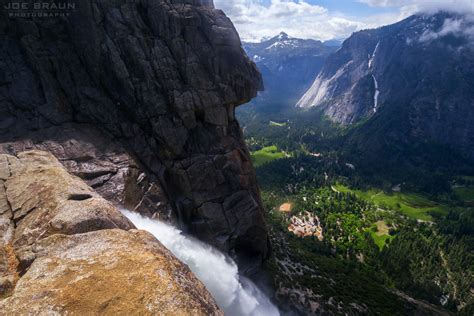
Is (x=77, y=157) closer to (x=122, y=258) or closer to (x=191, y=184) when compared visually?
(x=191, y=184)

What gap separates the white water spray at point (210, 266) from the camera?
40.9 m

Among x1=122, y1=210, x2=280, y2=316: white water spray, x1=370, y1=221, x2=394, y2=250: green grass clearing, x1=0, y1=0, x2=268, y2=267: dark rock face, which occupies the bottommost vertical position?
x1=370, y1=221, x2=394, y2=250: green grass clearing

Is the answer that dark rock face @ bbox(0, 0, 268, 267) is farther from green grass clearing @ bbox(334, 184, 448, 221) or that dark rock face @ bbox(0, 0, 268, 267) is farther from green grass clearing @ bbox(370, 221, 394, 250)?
green grass clearing @ bbox(334, 184, 448, 221)

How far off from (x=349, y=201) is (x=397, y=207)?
29.1 meters

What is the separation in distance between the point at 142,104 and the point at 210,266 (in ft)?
87.7

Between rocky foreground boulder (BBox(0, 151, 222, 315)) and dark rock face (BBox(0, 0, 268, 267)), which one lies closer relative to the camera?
rocky foreground boulder (BBox(0, 151, 222, 315))

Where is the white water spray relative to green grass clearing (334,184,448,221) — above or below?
above

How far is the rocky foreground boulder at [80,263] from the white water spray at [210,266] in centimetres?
1598

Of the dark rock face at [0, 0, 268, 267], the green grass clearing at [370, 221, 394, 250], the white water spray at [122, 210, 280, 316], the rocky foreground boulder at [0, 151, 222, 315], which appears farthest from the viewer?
the green grass clearing at [370, 221, 394, 250]

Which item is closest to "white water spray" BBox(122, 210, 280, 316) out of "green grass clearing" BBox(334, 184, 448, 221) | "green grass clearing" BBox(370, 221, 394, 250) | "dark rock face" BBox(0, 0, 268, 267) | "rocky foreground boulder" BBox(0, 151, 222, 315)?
"dark rock face" BBox(0, 0, 268, 267)

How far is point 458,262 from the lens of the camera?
12619 cm

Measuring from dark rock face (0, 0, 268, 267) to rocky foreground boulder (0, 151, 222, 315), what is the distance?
1711cm

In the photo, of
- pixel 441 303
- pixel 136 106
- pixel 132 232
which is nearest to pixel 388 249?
pixel 441 303

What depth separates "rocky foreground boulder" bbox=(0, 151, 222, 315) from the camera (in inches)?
590
